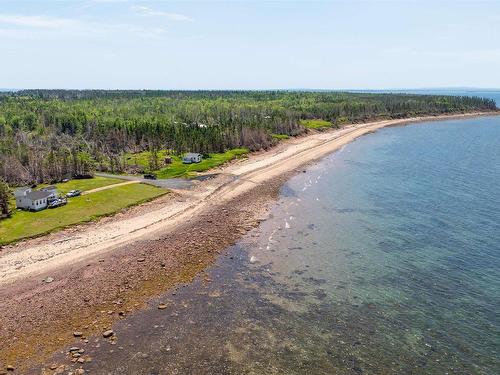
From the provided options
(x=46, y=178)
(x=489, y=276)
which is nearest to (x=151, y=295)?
(x=489, y=276)

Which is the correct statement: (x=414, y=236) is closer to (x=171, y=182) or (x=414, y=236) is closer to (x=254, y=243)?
(x=254, y=243)

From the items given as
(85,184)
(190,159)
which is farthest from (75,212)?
(190,159)

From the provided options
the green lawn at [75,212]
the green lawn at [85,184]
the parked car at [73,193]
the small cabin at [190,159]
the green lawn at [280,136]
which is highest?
the green lawn at [280,136]

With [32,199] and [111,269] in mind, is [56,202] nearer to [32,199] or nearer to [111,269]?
[32,199]

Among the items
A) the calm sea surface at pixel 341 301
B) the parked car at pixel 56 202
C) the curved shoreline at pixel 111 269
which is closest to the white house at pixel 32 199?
the parked car at pixel 56 202

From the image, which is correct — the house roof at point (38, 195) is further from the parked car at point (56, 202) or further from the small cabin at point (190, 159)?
the small cabin at point (190, 159)

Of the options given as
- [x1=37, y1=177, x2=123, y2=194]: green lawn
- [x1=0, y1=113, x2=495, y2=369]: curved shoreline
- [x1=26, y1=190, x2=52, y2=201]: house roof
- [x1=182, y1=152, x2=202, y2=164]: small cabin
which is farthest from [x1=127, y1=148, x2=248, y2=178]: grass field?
[x1=26, y1=190, x2=52, y2=201]: house roof
